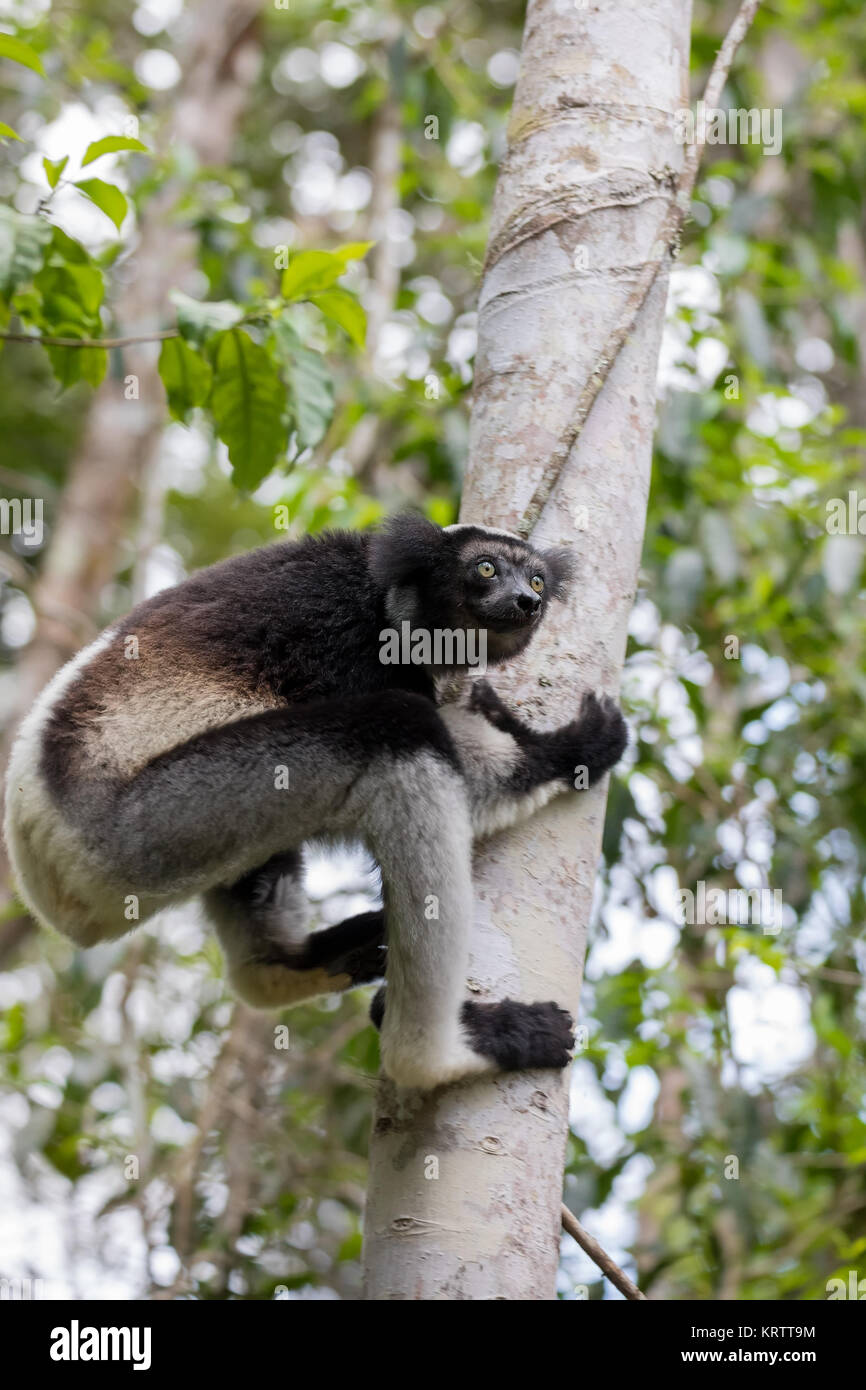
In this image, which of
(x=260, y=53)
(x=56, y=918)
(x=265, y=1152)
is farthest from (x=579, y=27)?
(x=260, y=53)

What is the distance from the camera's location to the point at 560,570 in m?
3.21

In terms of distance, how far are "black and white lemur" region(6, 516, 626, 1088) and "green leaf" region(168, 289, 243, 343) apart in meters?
0.64

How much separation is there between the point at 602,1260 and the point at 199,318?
102 inches

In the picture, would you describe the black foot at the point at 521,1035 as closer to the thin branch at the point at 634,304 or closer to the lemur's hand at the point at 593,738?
the lemur's hand at the point at 593,738

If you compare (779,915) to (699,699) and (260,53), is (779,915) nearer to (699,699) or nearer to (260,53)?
(699,699)

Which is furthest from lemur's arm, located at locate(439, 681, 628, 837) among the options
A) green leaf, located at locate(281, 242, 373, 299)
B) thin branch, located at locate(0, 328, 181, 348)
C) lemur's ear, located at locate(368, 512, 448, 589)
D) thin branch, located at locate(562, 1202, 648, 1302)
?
thin branch, located at locate(0, 328, 181, 348)

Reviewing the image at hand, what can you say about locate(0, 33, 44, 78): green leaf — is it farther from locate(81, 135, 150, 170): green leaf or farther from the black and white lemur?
the black and white lemur

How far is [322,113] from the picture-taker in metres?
12.4

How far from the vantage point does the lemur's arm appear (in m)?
3.08

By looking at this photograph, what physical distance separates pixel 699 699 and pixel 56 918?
10.4 ft

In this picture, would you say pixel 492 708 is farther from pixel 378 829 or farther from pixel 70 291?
pixel 70 291

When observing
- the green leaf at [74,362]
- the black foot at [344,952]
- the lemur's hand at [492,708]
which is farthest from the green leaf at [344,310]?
the black foot at [344,952]

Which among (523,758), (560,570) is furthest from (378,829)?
(560,570)

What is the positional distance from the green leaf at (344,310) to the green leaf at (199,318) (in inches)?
11.3
